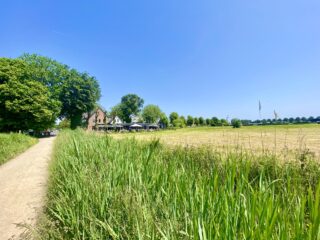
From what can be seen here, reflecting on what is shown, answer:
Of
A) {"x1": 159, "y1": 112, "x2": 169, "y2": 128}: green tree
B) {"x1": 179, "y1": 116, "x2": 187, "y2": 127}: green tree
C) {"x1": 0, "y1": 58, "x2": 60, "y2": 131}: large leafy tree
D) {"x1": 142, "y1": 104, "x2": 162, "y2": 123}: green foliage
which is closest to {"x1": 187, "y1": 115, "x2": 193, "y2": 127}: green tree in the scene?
{"x1": 179, "y1": 116, "x2": 187, "y2": 127}: green tree

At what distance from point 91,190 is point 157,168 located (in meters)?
1.05

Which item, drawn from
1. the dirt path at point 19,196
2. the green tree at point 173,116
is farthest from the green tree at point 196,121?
the dirt path at point 19,196

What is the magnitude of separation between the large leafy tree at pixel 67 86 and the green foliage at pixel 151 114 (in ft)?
195

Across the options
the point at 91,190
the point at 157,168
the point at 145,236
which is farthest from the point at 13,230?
the point at 145,236

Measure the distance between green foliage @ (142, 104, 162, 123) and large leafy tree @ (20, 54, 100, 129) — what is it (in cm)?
5935

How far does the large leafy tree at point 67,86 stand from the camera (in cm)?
4981

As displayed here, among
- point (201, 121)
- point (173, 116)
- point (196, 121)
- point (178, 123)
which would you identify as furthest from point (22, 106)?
point (201, 121)

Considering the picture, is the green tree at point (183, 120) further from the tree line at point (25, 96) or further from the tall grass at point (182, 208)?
the tall grass at point (182, 208)

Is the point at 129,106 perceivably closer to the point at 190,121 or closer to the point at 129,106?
the point at 129,106

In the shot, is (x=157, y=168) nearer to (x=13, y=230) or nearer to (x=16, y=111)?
(x=13, y=230)

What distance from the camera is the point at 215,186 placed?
89.6 inches

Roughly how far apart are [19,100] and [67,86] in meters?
20.4

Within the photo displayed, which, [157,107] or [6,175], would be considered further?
[157,107]

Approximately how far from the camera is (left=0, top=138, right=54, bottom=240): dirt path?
422 cm
